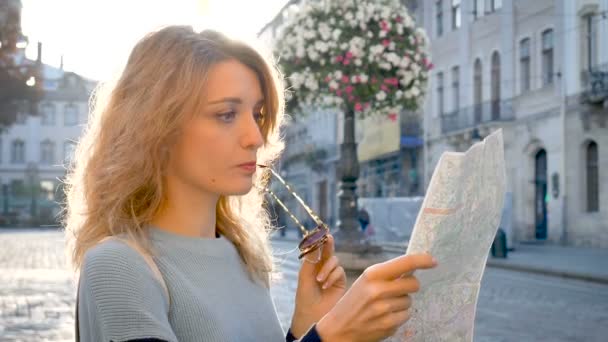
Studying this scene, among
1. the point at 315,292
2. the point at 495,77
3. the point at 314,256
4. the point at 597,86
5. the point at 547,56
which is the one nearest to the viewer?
the point at 314,256

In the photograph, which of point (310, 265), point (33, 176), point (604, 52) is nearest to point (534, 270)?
point (604, 52)

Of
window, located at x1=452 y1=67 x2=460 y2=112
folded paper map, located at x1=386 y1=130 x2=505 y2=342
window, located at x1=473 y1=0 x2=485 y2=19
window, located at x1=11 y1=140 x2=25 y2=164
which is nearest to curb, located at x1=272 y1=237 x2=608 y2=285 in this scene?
folded paper map, located at x1=386 y1=130 x2=505 y2=342

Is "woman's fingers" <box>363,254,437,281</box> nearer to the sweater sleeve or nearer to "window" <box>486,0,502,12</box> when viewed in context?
the sweater sleeve

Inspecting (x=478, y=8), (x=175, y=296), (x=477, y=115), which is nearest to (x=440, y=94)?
(x=478, y=8)

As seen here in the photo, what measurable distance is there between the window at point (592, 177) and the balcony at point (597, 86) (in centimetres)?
154

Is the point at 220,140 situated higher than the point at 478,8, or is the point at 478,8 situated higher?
the point at 478,8

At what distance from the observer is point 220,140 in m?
2.13

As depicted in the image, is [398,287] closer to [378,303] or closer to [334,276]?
[378,303]

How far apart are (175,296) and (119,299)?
0.64 ft

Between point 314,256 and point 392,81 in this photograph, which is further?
point 392,81

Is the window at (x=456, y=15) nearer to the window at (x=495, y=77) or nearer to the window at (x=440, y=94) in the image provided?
the window at (x=440, y=94)

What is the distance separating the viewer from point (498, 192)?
168 centimetres

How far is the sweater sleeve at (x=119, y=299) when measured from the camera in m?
1.79

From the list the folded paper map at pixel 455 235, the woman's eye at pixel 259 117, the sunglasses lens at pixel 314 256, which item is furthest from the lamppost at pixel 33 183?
the folded paper map at pixel 455 235
